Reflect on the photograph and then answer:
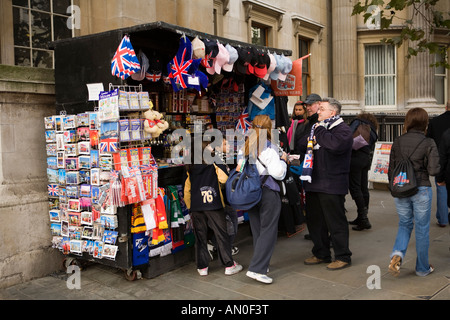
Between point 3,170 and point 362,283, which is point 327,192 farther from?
point 3,170

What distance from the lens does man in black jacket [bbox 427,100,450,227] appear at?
7.54 metres

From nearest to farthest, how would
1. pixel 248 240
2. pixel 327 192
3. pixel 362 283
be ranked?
pixel 362 283
pixel 327 192
pixel 248 240

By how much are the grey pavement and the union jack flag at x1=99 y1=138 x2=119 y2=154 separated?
1.59m

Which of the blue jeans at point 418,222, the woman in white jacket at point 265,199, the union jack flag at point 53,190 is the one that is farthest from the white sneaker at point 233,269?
the union jack flag at point 53,190

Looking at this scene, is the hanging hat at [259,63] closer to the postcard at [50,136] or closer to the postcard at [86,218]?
the postcard at [50,136]

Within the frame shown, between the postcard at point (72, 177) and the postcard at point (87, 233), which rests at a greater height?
the postcard at point (72, 177)

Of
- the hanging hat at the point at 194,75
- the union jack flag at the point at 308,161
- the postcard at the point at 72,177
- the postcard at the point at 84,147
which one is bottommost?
the postcard at the point at 72,177

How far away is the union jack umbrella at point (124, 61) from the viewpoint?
4.88 metres

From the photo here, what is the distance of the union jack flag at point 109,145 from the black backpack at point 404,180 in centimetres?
314

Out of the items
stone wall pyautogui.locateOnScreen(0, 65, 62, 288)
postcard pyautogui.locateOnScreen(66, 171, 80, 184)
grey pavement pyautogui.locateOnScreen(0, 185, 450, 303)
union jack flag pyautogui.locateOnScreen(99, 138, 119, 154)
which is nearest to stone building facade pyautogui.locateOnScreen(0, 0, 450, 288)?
stone wall pyautogui.locateOnScreen(0, 65, 62, 288)

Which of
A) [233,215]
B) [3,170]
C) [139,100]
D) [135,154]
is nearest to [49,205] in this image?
[3,170]

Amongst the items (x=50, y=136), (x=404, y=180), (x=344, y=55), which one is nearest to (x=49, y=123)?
(x=50, y=136)

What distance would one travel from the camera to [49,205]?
5.77m
